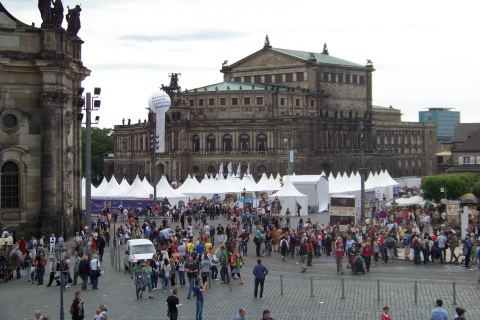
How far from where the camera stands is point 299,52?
493 ft

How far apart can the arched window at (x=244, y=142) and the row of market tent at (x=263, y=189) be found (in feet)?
155

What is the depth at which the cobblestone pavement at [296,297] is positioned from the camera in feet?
85.2

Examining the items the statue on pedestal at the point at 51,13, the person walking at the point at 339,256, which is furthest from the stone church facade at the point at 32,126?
the person walking at the point at 339,256

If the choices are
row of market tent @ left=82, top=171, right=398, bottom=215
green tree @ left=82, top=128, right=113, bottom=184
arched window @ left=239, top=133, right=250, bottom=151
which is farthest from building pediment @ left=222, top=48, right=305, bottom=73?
row of market tent @ left=82, top=171, right=398, bottom=215

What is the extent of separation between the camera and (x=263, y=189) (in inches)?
3004

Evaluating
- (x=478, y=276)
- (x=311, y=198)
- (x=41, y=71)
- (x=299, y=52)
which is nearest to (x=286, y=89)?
(x=299, y=52)

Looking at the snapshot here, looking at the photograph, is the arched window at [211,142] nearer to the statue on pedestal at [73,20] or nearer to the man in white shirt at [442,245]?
the statue on pedestal at [73,20]

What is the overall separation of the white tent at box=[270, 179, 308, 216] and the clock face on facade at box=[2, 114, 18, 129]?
78.7ft

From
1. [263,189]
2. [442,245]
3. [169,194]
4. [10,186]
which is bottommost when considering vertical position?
[442,245]

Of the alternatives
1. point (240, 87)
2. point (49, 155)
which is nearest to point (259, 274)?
point (49, 155)

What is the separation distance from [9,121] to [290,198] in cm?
2540

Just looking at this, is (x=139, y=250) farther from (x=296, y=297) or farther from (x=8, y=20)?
(x=8, y=20)

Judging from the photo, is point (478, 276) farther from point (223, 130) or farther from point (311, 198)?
point (223, 130)

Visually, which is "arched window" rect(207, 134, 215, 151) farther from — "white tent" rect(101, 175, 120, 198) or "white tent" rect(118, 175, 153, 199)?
"white tent" rect(118, 175, 153, 199)
